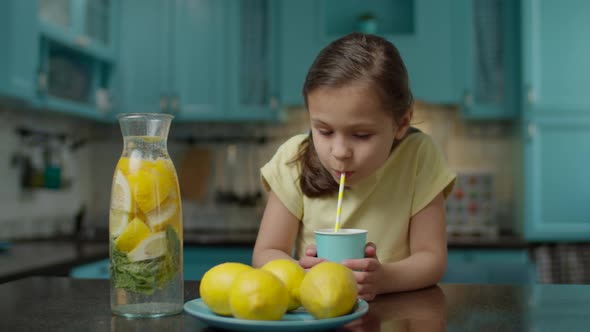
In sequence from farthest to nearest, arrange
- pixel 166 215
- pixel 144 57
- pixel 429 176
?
1. pixel 144 57
2. pixel 429 176
3. pixel 166 215

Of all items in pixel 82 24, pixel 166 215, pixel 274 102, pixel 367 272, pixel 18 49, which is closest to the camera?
pixel 166 215

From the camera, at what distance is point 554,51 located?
2.97 metres

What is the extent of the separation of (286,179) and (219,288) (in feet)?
1.75

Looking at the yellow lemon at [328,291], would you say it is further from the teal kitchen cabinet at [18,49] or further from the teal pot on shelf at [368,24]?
the teal pot on shelf at [368,24]

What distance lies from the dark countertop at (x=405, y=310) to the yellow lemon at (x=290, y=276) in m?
0.06

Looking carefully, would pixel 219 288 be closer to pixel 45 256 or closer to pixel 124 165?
pixel 124 165

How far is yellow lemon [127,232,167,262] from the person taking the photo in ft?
2.33

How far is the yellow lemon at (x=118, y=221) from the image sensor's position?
714mm

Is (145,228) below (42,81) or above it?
below

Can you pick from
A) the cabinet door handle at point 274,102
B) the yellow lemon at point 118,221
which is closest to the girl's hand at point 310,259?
the yellow lemon at point 118,221

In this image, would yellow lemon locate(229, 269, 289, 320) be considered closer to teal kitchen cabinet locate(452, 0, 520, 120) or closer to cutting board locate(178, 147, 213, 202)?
teal kitchen cabinet locate(452, 0, 520, 120)

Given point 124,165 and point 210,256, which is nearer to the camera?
point 124,165

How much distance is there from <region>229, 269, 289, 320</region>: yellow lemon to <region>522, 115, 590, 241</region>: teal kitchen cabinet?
8.42 feet

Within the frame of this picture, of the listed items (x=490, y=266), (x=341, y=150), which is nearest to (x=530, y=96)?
(x=490, y=266)
